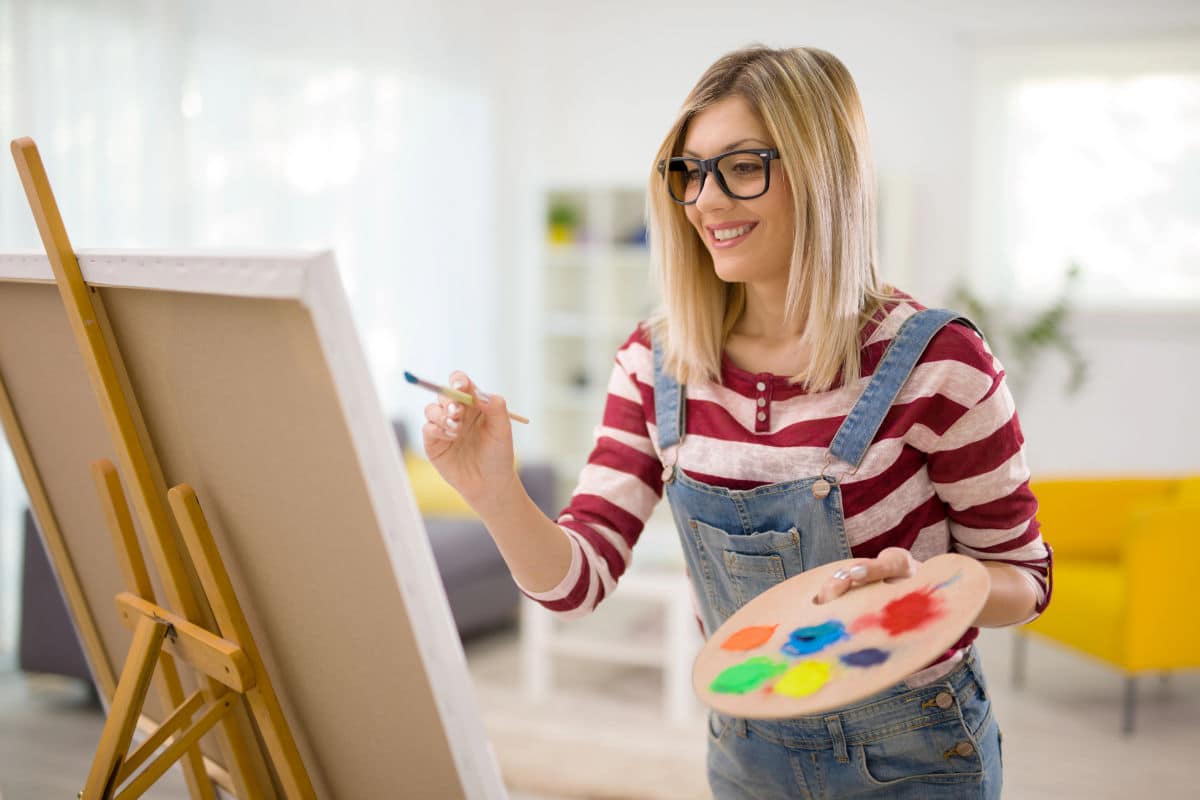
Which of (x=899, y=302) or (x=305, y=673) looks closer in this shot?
(x=305, y=673)

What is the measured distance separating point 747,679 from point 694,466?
37 cm

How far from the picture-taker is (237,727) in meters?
1.12

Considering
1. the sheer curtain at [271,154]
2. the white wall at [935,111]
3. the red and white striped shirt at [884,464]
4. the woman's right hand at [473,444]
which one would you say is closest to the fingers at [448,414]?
the woman's right hand at [473,444]

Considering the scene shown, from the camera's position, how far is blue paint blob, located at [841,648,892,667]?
83 centimetres

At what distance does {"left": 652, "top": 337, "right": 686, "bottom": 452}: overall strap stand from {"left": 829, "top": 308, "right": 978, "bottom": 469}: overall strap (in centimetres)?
20

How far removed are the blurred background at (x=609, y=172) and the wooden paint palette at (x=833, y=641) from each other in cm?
334

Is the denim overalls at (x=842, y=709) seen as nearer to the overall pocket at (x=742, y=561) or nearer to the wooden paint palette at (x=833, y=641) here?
the overall pocket at (x=742, y=561)

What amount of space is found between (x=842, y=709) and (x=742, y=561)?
0.64ft

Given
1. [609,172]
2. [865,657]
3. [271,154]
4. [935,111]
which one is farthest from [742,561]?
[609,172]

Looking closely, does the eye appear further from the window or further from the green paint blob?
the window

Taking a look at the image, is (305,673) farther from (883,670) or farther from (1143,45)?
(1143,45)

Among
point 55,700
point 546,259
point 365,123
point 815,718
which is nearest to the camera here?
point 815,718

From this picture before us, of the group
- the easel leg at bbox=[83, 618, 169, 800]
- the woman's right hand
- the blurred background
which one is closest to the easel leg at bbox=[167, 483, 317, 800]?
the easel leg at bbox=[83, 618, 169, 800]

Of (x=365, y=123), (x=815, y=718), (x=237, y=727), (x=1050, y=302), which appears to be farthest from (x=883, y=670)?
(x=1050, y=302)
